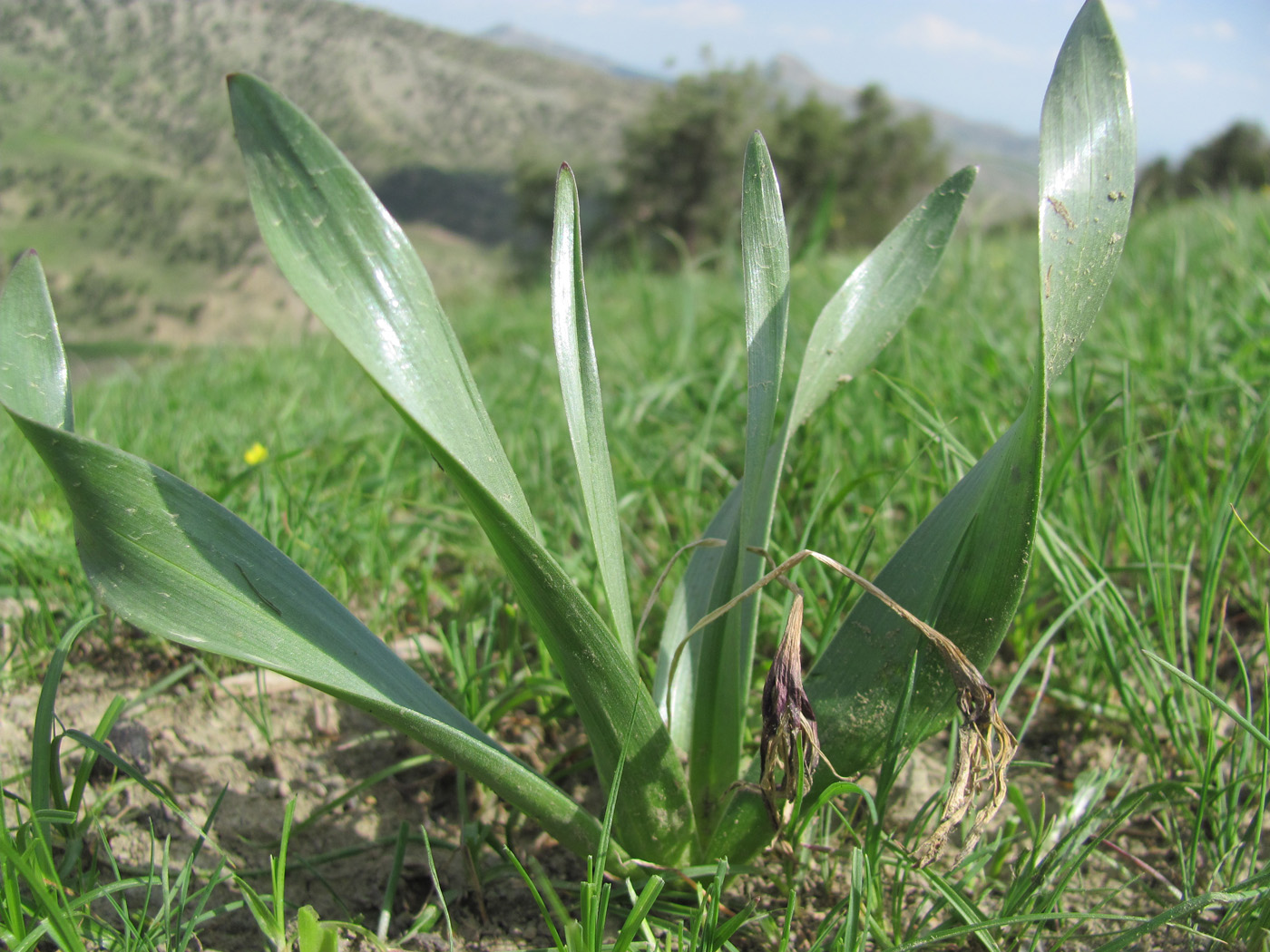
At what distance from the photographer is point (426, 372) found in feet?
2.09

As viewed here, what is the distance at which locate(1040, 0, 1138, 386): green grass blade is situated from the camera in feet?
1.94

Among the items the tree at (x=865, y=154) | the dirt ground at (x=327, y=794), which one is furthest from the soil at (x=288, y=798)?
the tree at (x=865, y=154)

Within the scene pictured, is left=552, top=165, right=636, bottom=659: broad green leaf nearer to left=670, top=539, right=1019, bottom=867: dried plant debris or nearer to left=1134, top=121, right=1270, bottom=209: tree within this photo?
left=670, top=539, right=1019, bottom=867: dried plant debris

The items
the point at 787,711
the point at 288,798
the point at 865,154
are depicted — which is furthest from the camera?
the point at 865,154

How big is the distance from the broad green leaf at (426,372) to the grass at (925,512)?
0.40ft

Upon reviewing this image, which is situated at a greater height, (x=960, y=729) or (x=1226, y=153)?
(x=1226, y=153)

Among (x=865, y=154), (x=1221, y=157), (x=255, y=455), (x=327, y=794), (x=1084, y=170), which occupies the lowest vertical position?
(x=327, y=794)

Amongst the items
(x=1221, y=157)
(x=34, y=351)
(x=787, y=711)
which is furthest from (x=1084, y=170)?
(x=1221, y=157)

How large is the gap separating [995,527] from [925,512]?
0.63 meters

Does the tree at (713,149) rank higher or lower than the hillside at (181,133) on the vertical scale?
higher

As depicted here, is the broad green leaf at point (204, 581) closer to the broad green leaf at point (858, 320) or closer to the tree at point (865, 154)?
the broad green leaf at point (858, 320)

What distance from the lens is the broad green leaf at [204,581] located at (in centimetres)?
53

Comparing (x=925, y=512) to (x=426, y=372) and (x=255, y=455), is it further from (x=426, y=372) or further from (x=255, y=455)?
(x=255, y=455)

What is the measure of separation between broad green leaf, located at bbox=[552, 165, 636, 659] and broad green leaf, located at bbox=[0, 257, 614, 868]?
176 millimetres
